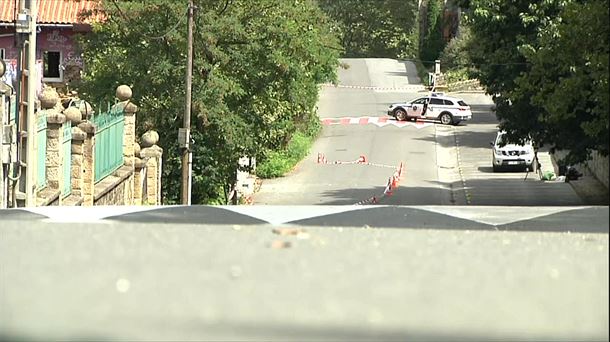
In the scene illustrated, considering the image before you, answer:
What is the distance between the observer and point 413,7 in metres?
95.8

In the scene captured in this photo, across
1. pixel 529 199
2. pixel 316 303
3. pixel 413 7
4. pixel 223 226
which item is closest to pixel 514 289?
pixel 316 303

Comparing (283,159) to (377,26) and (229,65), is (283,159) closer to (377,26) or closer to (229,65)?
(229,65)

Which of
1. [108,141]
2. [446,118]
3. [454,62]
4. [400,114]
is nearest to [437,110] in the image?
[446,118]

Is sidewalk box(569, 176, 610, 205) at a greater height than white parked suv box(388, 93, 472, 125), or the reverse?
white parked suv box(388, 93, 472, 125)

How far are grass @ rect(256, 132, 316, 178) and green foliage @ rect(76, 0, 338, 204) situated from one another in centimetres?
948

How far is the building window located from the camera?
41250 mm

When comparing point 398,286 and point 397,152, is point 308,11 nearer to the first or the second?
point 397,152

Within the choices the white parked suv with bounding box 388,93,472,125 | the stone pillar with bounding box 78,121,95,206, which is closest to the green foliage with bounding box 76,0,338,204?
the stone pillar with bounding box 78,121,95,206

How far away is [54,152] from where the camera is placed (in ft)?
54.9

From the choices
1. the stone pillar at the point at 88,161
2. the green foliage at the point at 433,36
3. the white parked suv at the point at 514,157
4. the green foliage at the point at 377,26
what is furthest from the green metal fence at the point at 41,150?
the green foliage at the point at 377,26

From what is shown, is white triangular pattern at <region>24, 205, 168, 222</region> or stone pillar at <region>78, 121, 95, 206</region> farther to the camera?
stone pillar at <region>78, 121, 95, 206</region>

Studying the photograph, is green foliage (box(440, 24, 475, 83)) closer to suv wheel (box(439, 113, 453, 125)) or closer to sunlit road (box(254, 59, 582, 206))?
sunlit road (box(254, 59, 582, 206))

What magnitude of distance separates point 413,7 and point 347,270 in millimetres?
94382

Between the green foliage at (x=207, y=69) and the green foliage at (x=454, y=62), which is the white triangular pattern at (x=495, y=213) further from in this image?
the green foliage at (x=454, y=62)
